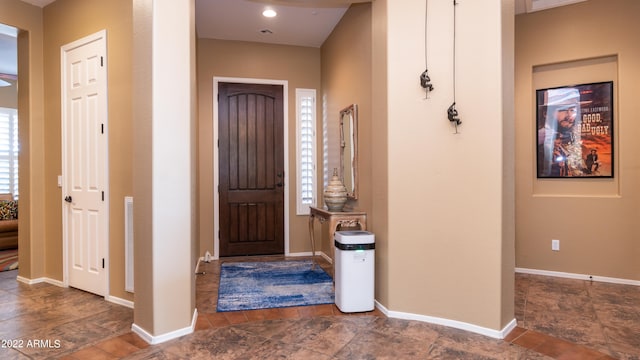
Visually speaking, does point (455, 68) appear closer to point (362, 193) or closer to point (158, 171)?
point (362, 193)

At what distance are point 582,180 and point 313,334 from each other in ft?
11.4

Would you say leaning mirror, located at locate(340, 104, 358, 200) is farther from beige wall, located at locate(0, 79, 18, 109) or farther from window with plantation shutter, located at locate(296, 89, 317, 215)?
beige wall, located at locate(0, 79, 18, 109)

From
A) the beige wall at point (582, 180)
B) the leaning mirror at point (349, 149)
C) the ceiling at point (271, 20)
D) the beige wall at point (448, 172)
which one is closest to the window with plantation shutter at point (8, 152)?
the ceiling at point (271, 20)

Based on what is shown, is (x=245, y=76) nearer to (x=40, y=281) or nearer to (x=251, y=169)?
(x=251, y=169)

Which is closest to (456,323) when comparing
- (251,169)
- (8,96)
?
(251,169)

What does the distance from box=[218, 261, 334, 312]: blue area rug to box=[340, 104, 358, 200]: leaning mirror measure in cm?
103

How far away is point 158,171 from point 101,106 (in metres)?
1.41

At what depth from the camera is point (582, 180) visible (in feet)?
13.3

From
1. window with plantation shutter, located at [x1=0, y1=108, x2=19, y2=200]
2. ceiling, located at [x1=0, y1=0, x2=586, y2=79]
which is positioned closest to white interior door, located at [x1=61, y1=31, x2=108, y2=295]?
ceiling, located at [x1=0, y1=0, x2=586, y2=79]

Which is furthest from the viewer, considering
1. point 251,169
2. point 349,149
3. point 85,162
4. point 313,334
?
point 251,169

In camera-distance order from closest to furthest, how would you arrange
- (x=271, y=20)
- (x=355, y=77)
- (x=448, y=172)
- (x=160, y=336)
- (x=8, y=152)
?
1. (x=160, y=336)
2. (x=448, y=172)
3. (x=355, y=77)
4. (x=271, y=20)
5. (x=8, y=152)

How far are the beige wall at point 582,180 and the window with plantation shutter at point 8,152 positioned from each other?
8.41m

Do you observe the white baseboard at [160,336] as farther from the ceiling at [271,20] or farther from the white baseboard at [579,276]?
the white baseboard at [579,276]

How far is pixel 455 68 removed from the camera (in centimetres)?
275
